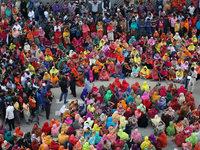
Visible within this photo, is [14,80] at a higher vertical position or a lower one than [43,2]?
lower

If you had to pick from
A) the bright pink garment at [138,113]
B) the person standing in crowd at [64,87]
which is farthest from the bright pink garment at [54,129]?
the bright pink garment at [138,113]

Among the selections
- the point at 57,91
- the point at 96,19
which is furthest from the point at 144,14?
the point at 57,91

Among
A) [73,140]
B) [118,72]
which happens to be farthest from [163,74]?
[73,140]

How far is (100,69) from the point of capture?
1870cm

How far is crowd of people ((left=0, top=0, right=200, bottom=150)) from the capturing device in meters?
13.6

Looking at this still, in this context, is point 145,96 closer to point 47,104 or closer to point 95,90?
point 95,90

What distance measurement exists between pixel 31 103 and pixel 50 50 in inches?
235

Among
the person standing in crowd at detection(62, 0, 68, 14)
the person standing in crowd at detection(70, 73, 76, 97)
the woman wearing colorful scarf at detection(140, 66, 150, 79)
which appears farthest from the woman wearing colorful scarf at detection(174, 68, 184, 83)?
the person standing in crowd at detection(62, 0, 68, 14)

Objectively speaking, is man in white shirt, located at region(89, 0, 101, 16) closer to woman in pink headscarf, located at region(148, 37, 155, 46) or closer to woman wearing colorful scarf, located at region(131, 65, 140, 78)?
woman in pink headscarf, located at region(148, 37, 155, 46)

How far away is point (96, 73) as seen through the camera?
18.6 meters

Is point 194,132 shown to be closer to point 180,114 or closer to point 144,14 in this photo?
point 180,114

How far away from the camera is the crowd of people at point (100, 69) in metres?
13.6

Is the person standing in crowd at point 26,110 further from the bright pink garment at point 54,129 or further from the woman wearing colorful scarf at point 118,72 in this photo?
the woman wearing colorful scarf at point 118,72

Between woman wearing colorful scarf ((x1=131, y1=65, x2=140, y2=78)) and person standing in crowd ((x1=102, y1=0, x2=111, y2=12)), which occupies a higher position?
person standing in crowd ((x1=102, y1=0, x2=111, y2=12))
